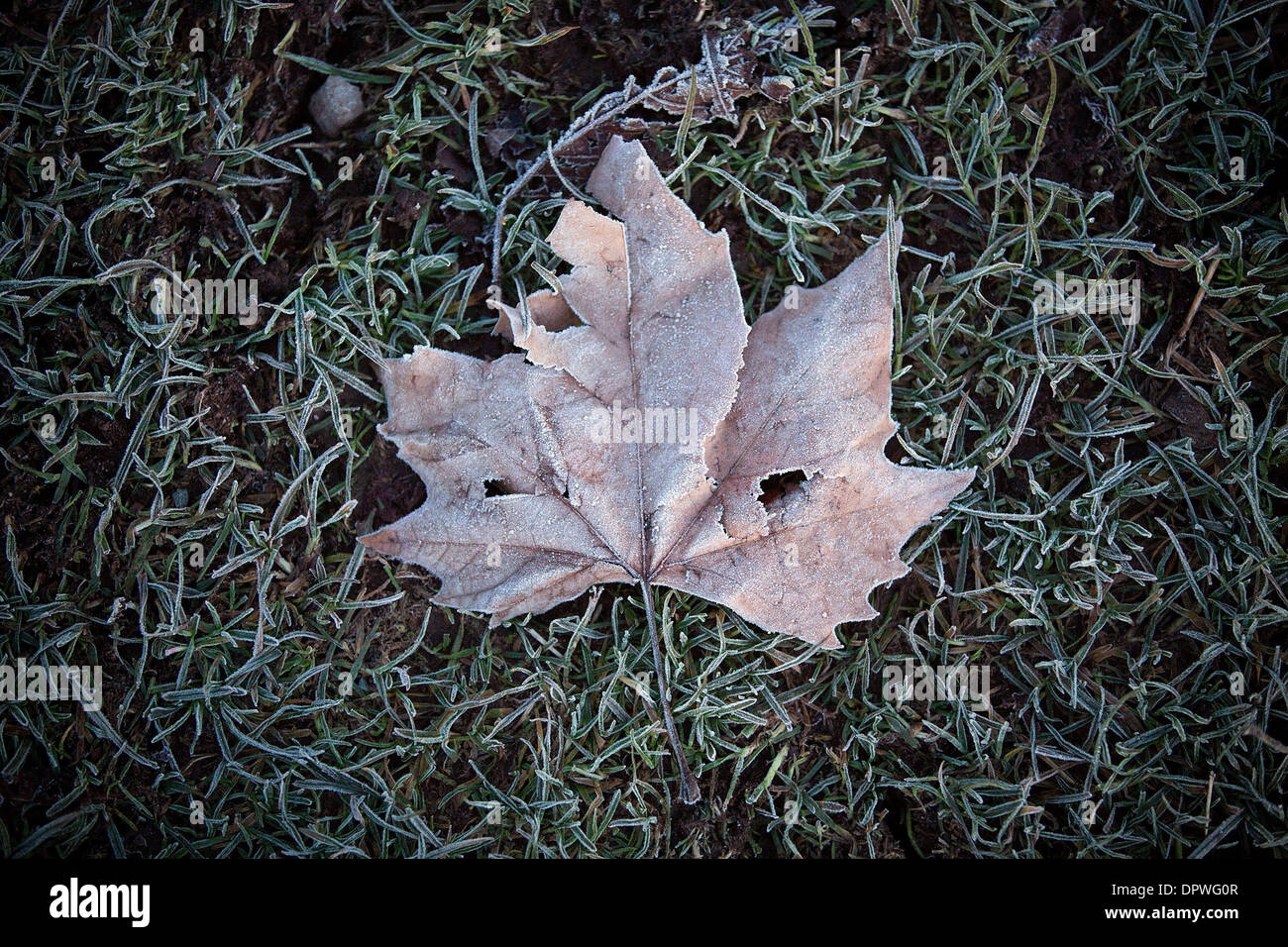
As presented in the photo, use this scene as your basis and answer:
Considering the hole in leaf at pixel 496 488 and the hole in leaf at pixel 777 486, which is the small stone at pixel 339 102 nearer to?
the hole in leaf at pixel 496 488

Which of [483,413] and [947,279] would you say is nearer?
[483,413]

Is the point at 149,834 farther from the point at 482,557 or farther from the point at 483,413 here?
the point at 483,413

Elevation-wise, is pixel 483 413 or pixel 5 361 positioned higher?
A: pixel 483 413

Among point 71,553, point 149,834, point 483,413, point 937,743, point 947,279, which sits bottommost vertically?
point 149,834

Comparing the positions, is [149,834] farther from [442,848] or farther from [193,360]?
[193,360]

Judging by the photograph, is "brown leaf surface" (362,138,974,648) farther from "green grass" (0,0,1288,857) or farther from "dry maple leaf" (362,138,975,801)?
"green grass" (0,0,1288,857)

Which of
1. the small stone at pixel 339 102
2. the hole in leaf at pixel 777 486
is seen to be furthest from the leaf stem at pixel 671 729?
the small stone at pixel 339 102

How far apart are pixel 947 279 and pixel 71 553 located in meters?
2.61

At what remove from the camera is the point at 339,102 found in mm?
2635

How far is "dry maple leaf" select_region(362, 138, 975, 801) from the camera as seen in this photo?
2111 millimetres

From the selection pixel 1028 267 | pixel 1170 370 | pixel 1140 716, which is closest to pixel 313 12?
pixel 1028 267

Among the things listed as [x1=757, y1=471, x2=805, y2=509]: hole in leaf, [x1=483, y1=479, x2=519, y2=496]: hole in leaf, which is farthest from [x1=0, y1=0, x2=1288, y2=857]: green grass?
[x1=757, y1=471, x2=805, y2=509]: hole in leaf

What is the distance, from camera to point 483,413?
222 centimetres

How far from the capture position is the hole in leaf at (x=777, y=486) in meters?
2.26
